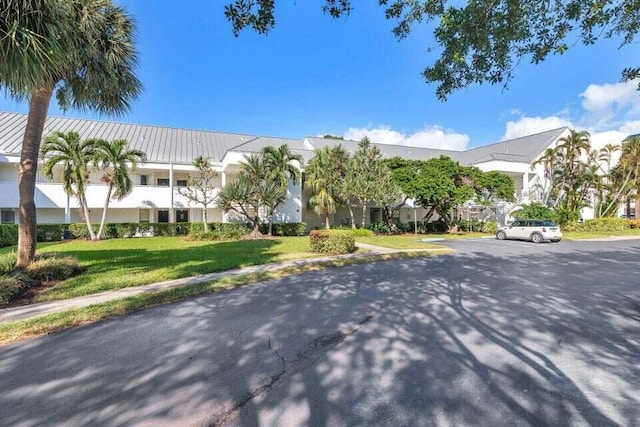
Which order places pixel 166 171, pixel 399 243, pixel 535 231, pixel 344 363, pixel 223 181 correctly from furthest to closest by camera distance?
pixel 166 171, pixel 223 181, pixel 535 231, pixel 399 243, pixel 344 363

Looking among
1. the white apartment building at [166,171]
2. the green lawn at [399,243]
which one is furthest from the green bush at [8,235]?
the green lawn at [399,243]

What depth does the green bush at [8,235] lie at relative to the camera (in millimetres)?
18153

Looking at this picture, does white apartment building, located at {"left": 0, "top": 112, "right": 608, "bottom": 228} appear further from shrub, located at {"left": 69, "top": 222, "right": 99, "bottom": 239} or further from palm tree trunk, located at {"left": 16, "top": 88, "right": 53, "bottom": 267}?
palm tree trunk, located at {"left": 16, "top": 88, "right": 53, "bottom": 267}

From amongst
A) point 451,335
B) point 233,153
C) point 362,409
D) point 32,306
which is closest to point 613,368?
point 451,335

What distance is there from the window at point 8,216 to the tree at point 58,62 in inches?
690

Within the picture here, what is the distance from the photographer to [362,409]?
2861mm

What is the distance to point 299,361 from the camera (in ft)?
12.5

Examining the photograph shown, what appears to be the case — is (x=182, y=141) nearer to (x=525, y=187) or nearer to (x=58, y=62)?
(x=58, y=62)

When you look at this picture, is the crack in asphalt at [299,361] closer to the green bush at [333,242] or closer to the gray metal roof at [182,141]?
the green bush at [333,242]

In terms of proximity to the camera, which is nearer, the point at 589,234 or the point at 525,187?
the point at 589,234

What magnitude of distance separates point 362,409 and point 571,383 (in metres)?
2.19

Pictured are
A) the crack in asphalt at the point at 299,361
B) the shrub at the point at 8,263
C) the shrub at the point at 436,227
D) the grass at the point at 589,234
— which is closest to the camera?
the crack in asphalt at the point at 299,361

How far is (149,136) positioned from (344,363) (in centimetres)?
3227

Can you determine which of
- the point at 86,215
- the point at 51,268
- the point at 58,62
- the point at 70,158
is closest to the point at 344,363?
the point at 58,62
